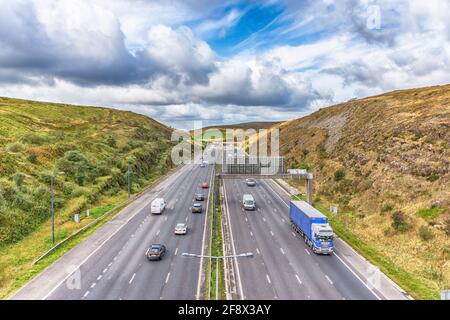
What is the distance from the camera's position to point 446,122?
228ft

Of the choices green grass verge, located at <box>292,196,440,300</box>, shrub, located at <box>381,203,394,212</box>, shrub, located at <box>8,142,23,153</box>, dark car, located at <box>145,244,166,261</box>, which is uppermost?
shrub, located at <box>8,142,23,153</box>

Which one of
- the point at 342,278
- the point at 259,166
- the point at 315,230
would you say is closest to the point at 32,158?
the point at 259,166

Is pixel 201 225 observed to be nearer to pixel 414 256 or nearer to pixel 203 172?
pixel 414 256

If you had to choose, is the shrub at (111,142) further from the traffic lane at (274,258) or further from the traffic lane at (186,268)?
the traffic lane at (274,258)

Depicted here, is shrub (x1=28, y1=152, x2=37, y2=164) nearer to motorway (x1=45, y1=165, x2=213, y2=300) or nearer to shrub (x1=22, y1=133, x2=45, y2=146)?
shrub (x1=22, y1=133, x2=45, y2=146)

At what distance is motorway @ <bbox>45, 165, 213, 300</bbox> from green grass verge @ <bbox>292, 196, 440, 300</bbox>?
1805 cm

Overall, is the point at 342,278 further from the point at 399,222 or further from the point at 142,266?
the point at 142,266

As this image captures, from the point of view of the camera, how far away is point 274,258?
3638 centimetres

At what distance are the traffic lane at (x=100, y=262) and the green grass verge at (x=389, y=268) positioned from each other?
26.1 meters

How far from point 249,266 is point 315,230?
897cm

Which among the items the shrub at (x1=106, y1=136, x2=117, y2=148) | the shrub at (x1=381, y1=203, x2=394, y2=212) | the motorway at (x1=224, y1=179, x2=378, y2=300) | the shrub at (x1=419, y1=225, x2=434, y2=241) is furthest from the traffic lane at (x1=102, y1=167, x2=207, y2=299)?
the shrub at (x1=106, y1=136, x2=117, y2=148)

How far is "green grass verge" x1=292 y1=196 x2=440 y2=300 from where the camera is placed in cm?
2862
